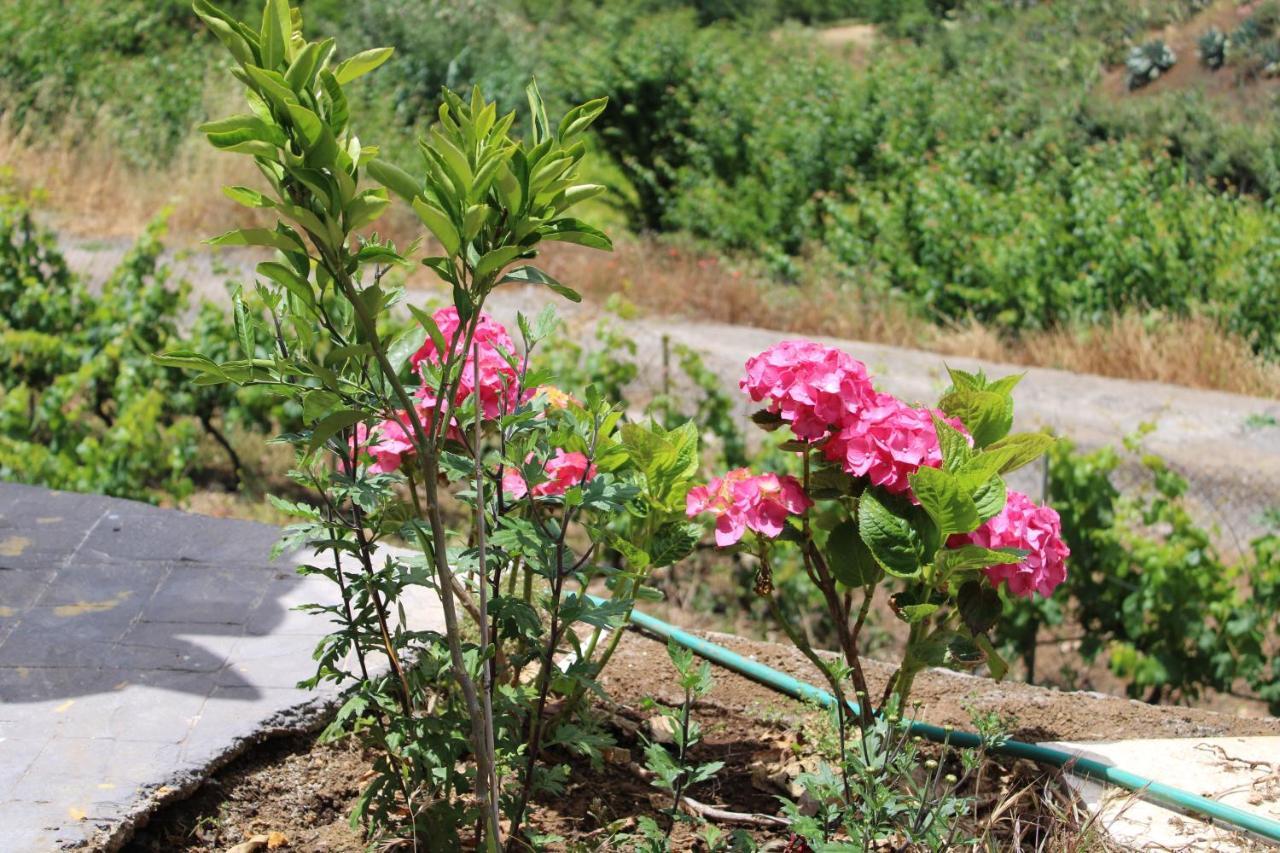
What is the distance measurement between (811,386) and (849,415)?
0.09m

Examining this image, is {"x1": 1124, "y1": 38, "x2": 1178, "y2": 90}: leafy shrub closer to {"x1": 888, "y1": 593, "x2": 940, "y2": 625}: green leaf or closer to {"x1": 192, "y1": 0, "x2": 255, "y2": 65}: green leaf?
{"x1": 888, "y1": 593, "x2": 940, "y2": 625}: green leaf

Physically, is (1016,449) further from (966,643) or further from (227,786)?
(227,786)

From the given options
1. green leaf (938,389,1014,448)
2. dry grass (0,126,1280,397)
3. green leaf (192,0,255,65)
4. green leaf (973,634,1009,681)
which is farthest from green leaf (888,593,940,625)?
dry grass (0,126,1280,397)

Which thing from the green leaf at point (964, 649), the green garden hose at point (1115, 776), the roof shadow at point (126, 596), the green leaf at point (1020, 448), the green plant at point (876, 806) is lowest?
the green garden hose at point (1115, 776)

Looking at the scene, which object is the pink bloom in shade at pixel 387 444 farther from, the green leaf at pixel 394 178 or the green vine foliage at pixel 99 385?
the green vine foliage at pixel 99 385

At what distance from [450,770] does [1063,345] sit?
625 cm

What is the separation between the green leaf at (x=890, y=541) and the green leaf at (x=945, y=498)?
0.21 feet

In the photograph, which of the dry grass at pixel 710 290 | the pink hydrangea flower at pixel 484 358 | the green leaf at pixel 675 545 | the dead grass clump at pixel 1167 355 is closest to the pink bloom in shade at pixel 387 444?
the pink hydrangea flower at pixel 484 358

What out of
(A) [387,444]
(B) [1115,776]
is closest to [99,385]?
(A) [387,444]

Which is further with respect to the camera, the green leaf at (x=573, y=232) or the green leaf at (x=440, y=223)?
the green leaf at (x=573, y=232)

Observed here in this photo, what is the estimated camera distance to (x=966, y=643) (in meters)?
2.39

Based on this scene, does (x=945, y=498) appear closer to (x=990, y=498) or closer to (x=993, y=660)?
(x=990, y=498)

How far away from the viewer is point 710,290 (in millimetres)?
8875

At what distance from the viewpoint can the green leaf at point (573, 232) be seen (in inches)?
73.7
